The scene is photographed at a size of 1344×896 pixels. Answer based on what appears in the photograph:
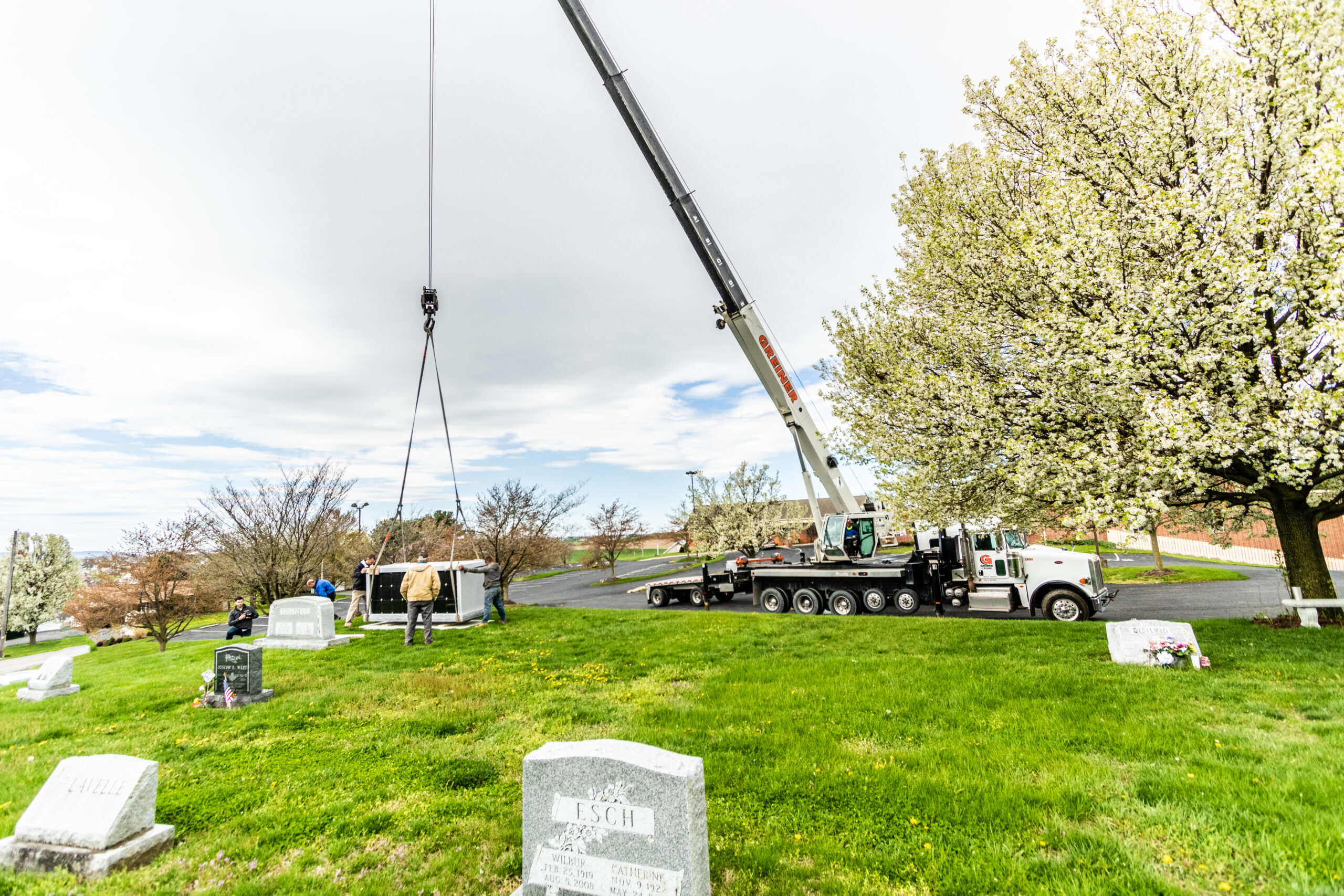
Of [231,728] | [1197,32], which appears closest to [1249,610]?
[1197,32]

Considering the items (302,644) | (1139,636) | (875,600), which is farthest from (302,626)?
(1139,636)

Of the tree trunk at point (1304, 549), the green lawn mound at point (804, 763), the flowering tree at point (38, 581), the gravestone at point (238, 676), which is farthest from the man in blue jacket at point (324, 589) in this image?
the flowering tree at point (38, 581)

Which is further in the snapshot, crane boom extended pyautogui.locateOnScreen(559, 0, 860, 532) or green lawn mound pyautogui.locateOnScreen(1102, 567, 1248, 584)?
green lawn mound pyautogui.locateOnScreen(1102, 567, 1248, 584)

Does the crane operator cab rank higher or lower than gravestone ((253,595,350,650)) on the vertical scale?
higher

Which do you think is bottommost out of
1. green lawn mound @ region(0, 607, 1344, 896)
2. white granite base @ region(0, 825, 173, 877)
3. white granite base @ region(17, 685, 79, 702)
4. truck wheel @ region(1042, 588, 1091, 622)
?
truck wheel @ region(1042, 588, 1091, 622)

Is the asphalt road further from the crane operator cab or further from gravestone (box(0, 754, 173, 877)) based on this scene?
gravestone (box(0, 754, 173, 877))

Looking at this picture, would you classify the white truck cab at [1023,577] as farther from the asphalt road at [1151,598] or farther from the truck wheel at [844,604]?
the truck wheel at [844,604]

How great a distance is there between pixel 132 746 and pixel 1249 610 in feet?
70.6

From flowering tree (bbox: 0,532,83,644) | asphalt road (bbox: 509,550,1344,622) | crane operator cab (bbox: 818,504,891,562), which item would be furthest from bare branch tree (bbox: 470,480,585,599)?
flowering tree (bbox: 0,532,83,644)

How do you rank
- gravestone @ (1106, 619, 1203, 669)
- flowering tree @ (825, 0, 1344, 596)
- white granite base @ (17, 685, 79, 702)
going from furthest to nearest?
white granite base @ (17, 685, 79, 702), gravestone @ (1106, 619, 1203, 669), flowering tree @ (825, 0, 1344, 596)

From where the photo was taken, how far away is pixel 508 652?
436 inches

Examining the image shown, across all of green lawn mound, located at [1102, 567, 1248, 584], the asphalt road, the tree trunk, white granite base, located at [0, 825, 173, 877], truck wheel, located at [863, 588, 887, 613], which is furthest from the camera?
green lawn mound, located at [1102, 567, 1248, 584]

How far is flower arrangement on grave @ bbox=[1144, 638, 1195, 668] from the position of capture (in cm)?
807

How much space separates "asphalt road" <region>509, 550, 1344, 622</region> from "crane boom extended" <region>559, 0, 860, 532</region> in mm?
4769
